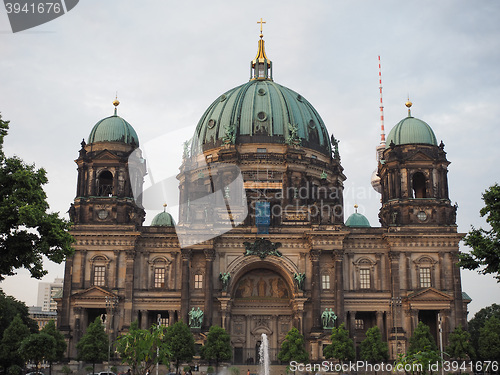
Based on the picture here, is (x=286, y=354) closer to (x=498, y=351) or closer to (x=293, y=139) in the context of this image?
(x=498, y=351)

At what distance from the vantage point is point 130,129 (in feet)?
251

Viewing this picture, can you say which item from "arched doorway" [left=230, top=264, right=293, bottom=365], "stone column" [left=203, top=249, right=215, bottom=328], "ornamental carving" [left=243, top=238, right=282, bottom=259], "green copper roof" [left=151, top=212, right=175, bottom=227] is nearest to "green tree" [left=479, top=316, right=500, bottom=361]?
"arched doorway" [left=230, top=264, right=293, bottom=365]

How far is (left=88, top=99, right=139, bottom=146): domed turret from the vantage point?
7488cm

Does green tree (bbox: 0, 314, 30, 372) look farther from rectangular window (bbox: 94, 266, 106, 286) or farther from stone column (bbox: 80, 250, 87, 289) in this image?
rectangular window (bbox: 94, 266, 106, 286)

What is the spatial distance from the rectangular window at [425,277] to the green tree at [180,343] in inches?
968

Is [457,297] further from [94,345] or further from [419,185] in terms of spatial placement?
[94,345]

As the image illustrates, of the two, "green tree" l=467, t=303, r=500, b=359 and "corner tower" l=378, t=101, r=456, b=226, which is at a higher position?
"corner tower" l=378, t=101, r=456, b=226

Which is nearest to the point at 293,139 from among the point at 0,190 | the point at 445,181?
the point at 445,181

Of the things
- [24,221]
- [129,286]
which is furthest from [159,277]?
[24,221]

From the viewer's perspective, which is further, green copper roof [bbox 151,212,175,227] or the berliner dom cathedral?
green copper roof [bbox 151,212,175,227]

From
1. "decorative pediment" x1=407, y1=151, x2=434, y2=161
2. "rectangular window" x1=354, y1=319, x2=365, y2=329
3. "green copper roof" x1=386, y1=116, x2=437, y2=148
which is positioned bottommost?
"rectangular window" x1=354, y1=319, x2=365, y2=329

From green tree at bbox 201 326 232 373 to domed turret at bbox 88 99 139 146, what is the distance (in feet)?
78.6

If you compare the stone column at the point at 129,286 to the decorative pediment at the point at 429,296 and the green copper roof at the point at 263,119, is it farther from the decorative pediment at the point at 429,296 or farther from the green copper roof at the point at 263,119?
the decorative pediment at the point at 429,296

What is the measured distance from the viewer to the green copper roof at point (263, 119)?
8394 cm
